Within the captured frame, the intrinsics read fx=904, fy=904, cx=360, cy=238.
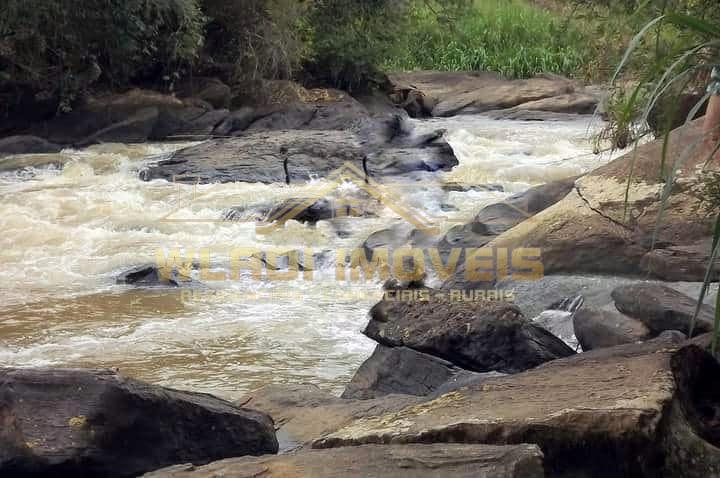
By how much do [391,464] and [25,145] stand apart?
37.2 ft

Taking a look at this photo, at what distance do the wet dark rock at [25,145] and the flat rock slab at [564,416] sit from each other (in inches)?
414

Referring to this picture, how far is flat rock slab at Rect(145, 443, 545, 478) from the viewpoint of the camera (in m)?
2.41

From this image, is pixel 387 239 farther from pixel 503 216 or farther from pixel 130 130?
pixel 130 130

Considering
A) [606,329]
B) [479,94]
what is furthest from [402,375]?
[479,94]

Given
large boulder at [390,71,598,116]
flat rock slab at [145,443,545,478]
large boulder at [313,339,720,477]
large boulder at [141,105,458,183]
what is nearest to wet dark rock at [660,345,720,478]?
large boulder at [313,339,720,477]

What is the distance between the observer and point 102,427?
9.73 feet

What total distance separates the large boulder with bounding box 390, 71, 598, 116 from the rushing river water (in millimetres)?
4782

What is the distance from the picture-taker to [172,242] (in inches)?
322

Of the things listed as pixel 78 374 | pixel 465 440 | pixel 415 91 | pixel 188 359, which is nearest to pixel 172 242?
pixel 188 359

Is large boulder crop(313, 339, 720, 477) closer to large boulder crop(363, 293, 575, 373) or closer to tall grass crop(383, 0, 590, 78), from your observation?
large boulder crop(363, 293, 575, 373)

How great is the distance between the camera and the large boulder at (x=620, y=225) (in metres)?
5.51

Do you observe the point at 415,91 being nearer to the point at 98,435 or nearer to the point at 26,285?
the point at 26,285

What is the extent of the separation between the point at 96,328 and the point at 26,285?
1330 millimetres

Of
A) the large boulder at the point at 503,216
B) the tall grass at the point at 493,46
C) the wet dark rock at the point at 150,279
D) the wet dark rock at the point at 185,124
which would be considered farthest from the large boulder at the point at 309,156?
the tall grass at the point at 493,46
